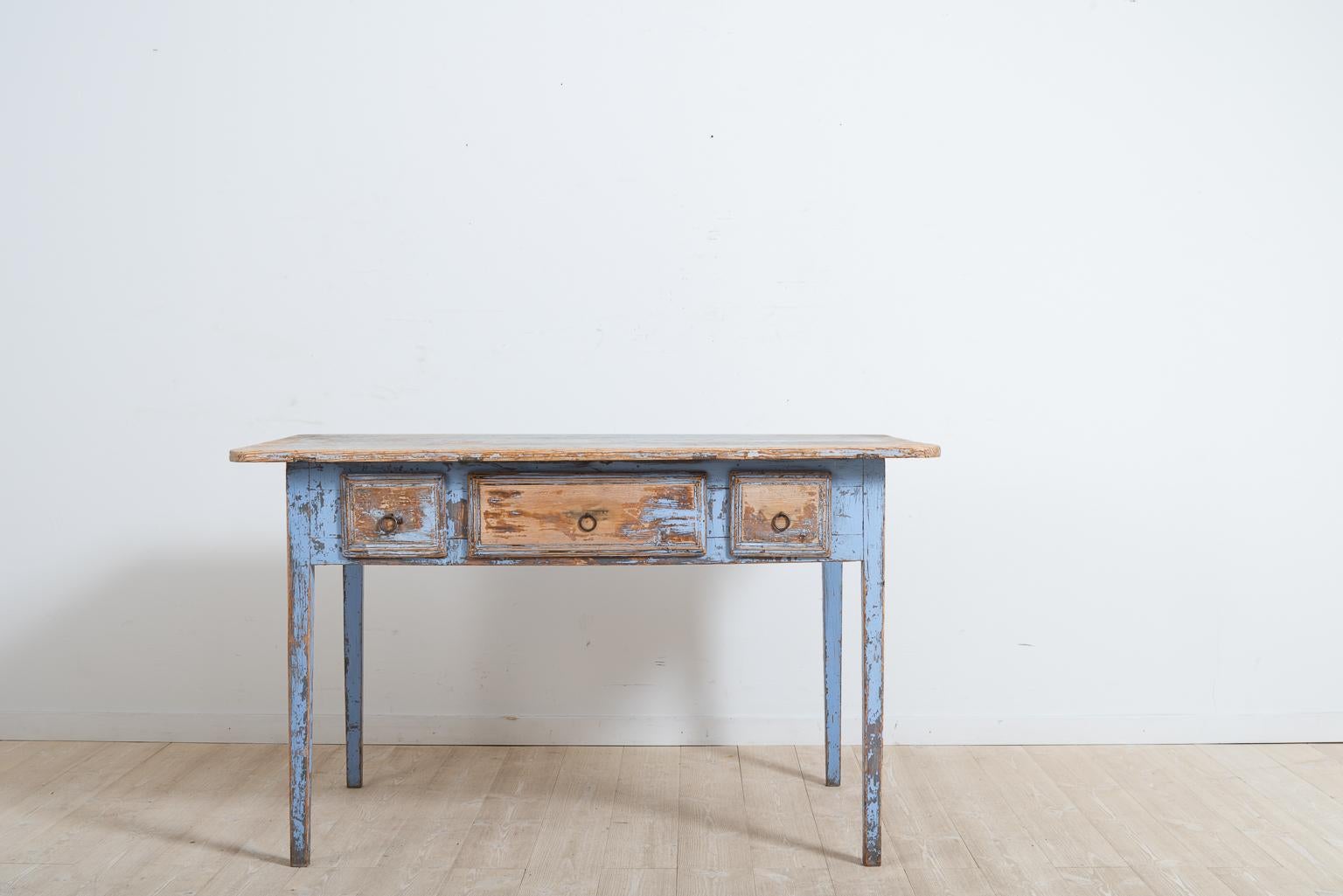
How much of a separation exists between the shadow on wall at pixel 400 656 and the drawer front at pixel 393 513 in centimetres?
90

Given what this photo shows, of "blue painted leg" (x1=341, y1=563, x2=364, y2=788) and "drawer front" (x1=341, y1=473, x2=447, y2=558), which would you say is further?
"blue painted leg" (x1=341, y1=563, x2=364, y2=788)

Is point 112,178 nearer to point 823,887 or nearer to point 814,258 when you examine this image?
point 814,258

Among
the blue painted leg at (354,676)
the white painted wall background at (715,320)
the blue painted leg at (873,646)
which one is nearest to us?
the blue painted leg at (873,646)

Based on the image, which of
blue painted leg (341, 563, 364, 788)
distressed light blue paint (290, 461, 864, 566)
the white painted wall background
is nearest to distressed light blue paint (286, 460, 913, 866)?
distressed light blue paint (290, 461, 864, 566)

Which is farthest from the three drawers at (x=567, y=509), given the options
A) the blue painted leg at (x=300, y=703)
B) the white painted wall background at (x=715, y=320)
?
the white painted wall background at (x=715, y=320)

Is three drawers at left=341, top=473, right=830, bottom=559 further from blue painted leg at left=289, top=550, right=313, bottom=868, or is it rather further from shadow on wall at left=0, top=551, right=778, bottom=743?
shadow on wall at left=0, top=551, right=778, bottom=743

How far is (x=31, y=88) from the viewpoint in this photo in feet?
9.45

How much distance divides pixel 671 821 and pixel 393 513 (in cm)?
93

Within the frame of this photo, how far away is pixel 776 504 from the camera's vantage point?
2.05m

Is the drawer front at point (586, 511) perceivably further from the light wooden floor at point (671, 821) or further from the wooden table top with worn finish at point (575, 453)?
the light wooden floor at point (671, 821)

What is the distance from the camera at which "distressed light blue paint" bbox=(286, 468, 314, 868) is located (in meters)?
2.05

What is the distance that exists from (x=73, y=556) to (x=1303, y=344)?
336 centimetres

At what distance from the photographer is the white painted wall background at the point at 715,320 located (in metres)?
2.86

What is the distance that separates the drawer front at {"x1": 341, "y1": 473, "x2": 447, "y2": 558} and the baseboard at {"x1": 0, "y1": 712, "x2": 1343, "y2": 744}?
1033mm
